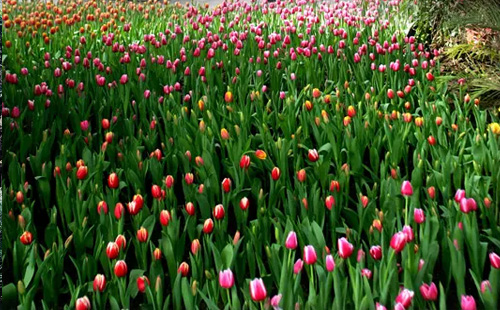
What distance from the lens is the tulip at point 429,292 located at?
1.60 m

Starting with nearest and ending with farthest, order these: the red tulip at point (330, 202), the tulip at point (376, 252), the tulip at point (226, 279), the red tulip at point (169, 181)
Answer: the tulip at point (226, 279)
the tulip at point (376, 252)
the red tulip at point (330, 202)
the red tulip at point (169, 181)

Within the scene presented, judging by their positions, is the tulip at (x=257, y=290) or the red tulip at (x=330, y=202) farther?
the red tulip at (x=330, y=202)

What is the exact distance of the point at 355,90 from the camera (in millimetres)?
3914

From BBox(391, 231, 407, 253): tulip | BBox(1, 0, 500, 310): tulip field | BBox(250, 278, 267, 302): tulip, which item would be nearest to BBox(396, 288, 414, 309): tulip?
BBox(1, 0, 500, 310): tulip field

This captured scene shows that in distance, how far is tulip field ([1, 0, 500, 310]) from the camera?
5.94ft

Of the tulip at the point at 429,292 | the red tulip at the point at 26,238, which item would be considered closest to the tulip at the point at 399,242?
the tulip at the point at 429,292

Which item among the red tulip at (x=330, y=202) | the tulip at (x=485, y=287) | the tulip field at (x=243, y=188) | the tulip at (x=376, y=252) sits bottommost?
the tulip field at (x=243, y=188)

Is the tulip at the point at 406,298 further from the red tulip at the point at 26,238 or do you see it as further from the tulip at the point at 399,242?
the red tulip at the point at 26,238

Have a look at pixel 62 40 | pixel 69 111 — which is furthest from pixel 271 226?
pixel 62 40

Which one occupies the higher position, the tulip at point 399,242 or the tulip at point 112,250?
the tulip at point 399,242

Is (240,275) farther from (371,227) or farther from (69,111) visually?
(69,111)

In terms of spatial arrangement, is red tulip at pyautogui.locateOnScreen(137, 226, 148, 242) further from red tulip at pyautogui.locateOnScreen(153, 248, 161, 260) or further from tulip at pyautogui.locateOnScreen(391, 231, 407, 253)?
tulip at pyautogui.locateOnScreen(391, 231, 407, 253)

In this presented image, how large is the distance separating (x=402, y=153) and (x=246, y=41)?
279 centimetres

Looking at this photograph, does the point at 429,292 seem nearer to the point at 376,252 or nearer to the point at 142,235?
the point at 376,252
